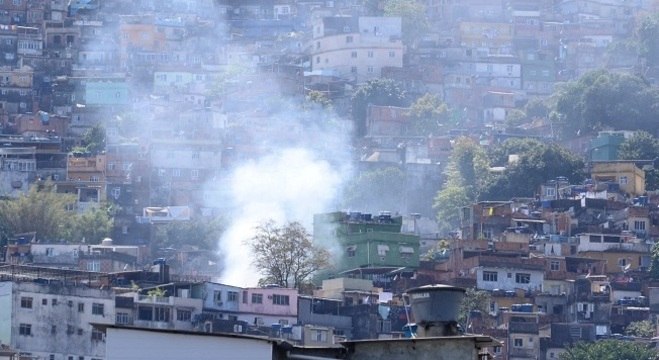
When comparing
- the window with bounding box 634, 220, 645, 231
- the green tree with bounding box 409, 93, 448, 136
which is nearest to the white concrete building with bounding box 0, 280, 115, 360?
the window with bounding box 634, 220, 645, 231

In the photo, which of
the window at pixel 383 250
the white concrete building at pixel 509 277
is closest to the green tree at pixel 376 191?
the window at pixel 383 250

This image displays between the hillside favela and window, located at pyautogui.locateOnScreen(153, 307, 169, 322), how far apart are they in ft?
0.32

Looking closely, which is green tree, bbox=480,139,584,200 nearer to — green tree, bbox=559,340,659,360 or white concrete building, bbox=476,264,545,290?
white concrete building, bbox=476,264,545,290

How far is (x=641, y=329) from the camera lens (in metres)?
71.6

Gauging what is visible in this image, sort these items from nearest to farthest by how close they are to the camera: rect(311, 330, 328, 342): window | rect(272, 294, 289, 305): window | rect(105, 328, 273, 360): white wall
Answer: rect(105, 328, 273, 360): white wall → rect(311, 330, 328, 342): window → rect(272, 294, 289, 305): window

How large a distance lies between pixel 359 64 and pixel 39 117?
17150 millimetres

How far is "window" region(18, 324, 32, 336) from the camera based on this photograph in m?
61.9

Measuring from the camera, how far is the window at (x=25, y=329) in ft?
203

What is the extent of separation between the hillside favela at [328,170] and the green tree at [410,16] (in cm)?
14

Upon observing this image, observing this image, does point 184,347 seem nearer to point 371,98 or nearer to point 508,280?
point 508,280

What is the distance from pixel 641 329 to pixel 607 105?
103ft

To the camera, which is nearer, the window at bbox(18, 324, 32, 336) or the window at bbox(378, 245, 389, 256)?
the window at bbox(18, 324, 32, 336)

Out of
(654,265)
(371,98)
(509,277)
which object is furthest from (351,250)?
(371,98)

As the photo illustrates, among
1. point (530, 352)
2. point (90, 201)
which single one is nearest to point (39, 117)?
point (90, 201)
